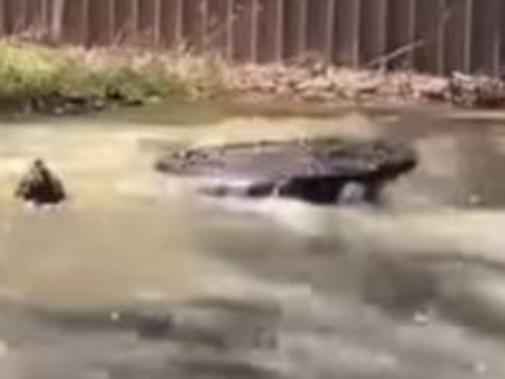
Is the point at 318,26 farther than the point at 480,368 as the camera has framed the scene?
Yes

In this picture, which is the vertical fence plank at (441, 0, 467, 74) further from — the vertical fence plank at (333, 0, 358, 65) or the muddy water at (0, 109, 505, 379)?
the muddy water at (0, 109, 505, 379)

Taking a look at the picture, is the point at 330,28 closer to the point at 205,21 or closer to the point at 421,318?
the point at 205,21

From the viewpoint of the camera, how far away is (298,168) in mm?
10211

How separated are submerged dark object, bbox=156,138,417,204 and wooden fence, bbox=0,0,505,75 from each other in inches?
124

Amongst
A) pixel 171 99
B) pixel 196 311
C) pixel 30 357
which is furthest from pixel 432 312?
pixel 171 99

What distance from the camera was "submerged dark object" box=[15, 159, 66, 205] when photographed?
32.2 feet

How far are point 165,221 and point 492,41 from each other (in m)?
5.41

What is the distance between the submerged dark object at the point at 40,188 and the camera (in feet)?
32.2

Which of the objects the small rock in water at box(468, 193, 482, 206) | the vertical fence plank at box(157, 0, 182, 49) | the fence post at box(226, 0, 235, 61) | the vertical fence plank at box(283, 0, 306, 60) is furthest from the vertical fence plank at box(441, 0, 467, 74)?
the small rock in water at box(468, 193, 482, 206)

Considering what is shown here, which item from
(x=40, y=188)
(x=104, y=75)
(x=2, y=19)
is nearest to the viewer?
(x=40, y=188)

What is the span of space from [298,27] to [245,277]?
6439 millimetres

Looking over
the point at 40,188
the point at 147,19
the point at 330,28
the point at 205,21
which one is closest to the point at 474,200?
the point at 40,188

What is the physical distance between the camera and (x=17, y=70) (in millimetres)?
13570

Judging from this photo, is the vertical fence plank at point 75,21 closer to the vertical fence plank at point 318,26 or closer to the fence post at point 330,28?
the vertical fence plank at point 318,26
